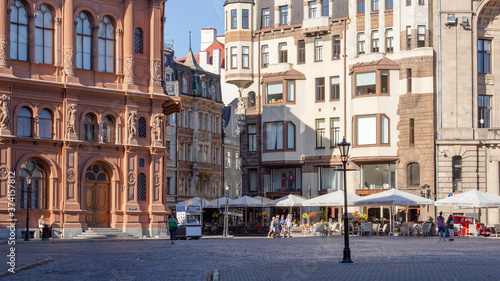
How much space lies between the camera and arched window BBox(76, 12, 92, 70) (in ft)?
186

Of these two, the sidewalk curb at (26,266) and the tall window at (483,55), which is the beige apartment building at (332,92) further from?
the sidewalk curb at (26,266)

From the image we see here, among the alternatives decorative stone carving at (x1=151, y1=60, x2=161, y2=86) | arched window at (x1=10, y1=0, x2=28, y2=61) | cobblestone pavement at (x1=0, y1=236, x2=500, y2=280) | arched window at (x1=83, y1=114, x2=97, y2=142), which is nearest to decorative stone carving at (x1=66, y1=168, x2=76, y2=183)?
arched window at (x1=83, y1=114, x2=97, y2=142)

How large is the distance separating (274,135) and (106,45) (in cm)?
2234

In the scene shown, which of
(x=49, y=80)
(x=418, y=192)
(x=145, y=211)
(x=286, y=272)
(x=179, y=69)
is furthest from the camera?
(x=179, y=69)

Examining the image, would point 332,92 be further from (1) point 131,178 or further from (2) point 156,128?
(1) point 131,178

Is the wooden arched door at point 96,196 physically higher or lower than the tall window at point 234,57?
lower

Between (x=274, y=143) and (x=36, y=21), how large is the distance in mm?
27135

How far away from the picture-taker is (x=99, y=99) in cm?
5700

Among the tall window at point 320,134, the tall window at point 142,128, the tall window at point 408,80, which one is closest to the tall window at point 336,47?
the tall window at point 320,134

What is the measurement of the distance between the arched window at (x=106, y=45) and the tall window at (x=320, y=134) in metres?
22.7

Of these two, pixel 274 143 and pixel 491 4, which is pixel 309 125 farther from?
pixel 491 4

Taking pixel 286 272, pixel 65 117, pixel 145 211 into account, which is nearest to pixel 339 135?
pixel 145 211

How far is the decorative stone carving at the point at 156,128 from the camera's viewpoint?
59500 mm

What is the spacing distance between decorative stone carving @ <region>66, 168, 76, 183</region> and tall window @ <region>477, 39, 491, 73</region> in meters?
31.9
